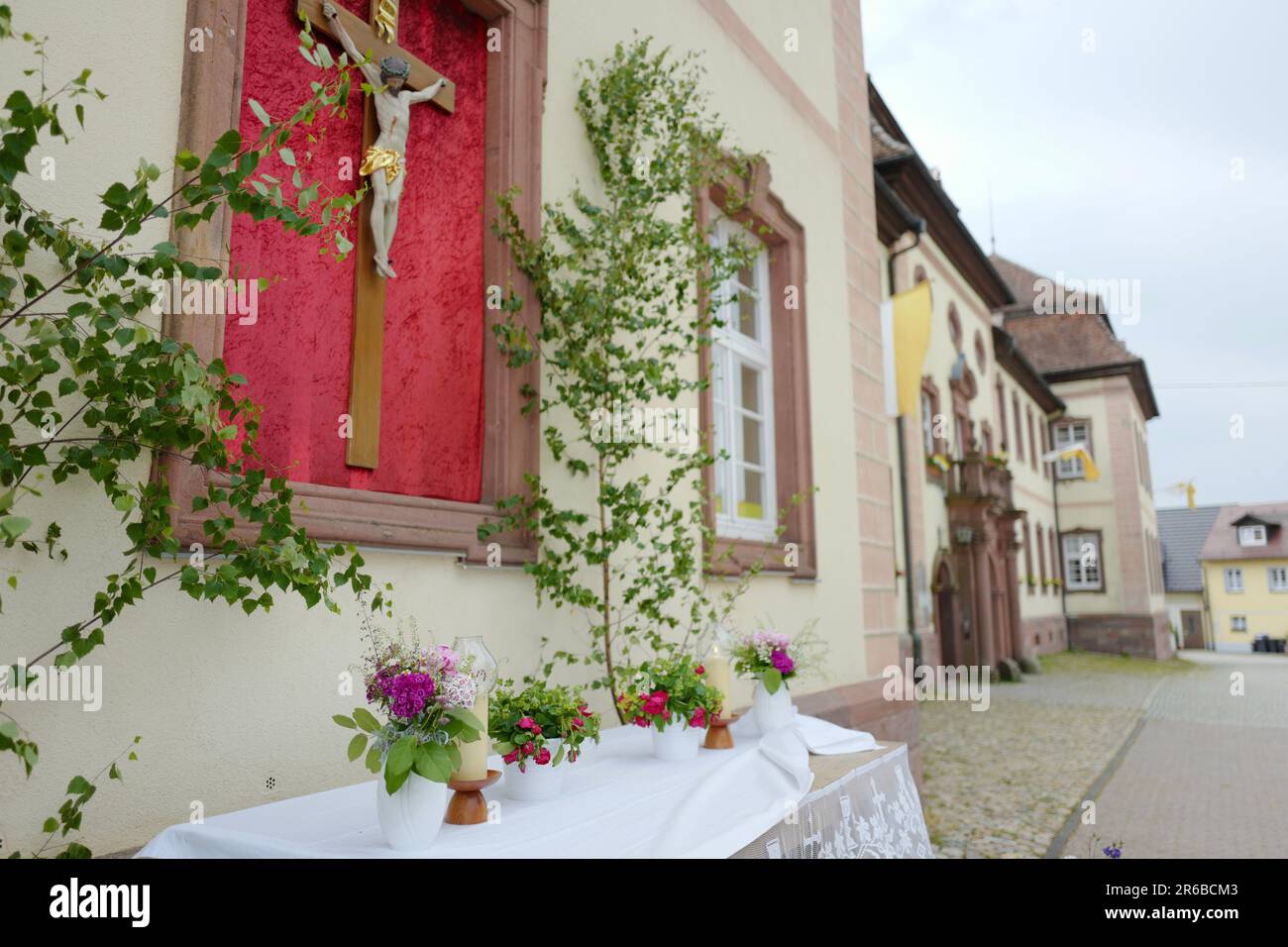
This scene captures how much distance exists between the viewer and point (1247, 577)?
3922 cm

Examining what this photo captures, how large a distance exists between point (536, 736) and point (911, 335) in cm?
933

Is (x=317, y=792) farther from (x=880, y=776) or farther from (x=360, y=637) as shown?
(x=880, y=776)

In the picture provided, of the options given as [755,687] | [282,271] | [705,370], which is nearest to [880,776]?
[755,687]

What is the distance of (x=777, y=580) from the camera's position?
510 centimetres

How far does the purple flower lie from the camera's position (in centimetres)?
176

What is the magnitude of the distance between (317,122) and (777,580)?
3404 millimetres

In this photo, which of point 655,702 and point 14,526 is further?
point 655,702

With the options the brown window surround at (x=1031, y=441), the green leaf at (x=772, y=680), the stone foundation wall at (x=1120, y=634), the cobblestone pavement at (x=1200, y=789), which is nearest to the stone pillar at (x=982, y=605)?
the cobblestone pavement at (x=1200, y=789)

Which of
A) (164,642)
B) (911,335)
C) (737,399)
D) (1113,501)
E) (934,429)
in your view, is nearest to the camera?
(164,642)

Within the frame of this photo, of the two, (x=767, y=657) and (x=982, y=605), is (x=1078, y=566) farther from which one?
(x=767, y=657)

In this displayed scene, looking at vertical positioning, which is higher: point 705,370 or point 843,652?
point 705,370

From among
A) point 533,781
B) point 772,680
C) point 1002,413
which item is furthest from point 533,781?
point 1002,413

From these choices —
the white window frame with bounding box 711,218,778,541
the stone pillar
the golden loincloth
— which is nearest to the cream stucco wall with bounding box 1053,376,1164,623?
the stone pillar
